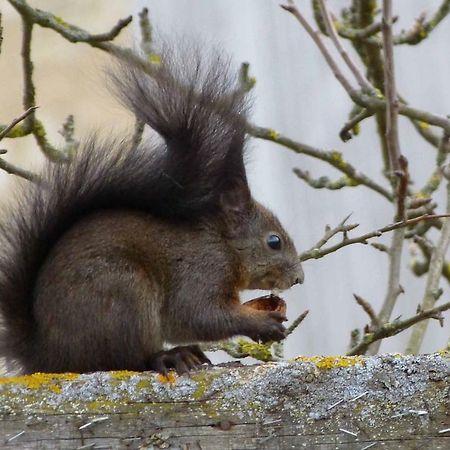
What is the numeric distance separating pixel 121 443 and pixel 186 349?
1.40 ft

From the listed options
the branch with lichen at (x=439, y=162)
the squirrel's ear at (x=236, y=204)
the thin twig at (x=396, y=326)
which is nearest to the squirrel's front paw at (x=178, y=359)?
the thin twig at (x=396, y=326)

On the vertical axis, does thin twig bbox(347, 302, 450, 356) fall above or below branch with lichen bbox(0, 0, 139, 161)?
below

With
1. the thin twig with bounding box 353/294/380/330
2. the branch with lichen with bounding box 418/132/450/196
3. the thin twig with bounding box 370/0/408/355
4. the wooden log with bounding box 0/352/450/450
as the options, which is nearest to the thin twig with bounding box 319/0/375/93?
the thin twig with bounding box 370/0/408/355

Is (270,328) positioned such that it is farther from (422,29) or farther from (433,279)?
(422,29)

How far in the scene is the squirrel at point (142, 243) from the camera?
1.84 meters

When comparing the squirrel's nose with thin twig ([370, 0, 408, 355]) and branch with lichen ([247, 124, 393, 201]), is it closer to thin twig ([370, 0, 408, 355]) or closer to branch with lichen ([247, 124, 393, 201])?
thin twig ([370, 0, 408, 355])

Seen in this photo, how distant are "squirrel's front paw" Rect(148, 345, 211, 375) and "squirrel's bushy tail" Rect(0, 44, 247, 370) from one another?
24cm

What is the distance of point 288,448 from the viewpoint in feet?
4.78

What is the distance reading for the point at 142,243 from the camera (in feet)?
6.58

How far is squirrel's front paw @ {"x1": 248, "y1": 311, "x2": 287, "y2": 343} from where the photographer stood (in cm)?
203

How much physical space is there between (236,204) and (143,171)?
37 centimetres

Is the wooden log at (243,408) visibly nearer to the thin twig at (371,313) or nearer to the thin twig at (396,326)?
the thin twig at (396,326)

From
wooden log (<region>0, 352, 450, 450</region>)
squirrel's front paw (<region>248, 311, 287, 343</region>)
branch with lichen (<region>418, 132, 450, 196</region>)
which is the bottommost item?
wooden log (<region>0, 352, 450, 450</region>)

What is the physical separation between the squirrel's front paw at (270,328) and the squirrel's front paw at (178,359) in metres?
0.16
